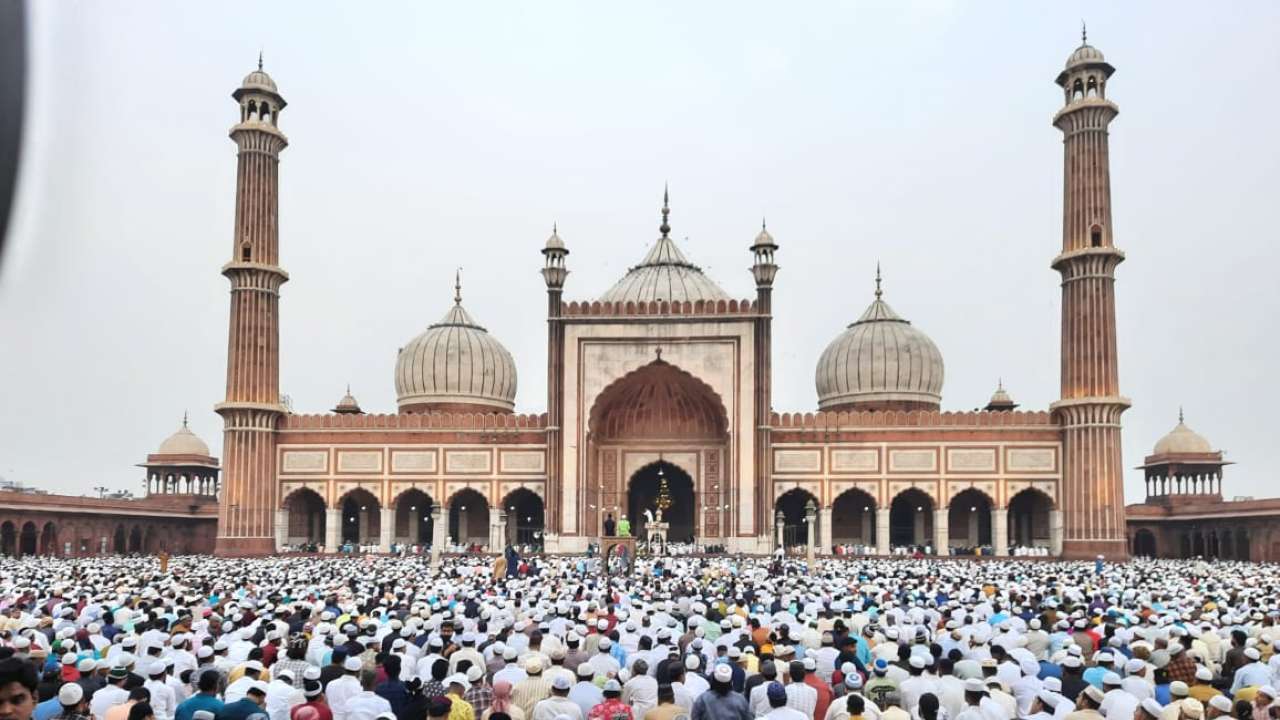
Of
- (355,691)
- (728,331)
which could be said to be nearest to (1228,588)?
(355,691)

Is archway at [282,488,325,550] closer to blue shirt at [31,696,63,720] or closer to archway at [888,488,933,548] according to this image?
archway at [888,488,933,548]

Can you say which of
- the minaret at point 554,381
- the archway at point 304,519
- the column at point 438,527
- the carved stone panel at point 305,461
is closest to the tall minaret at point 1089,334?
the minaret at point 554,381

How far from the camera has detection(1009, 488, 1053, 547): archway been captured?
37.0 m

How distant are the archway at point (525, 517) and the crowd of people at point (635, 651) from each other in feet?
66.9

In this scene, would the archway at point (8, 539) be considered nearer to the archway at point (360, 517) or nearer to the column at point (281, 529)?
the column at point (281, 529)

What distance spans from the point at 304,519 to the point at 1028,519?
2293 centimetres

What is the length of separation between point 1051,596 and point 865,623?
5.45 meters

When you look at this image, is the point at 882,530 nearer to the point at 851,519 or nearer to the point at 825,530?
the point at 825,530

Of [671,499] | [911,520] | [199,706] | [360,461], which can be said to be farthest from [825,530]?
[199,706]

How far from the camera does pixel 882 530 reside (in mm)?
35250

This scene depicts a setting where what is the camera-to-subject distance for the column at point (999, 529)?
114ft

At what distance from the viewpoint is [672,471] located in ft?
126

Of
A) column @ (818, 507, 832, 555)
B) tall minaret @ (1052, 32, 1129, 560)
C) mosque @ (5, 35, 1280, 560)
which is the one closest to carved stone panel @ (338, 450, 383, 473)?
mosque @ (5, 35, 1280, 560)

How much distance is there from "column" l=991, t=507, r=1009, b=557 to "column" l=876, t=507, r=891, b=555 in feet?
10.0
